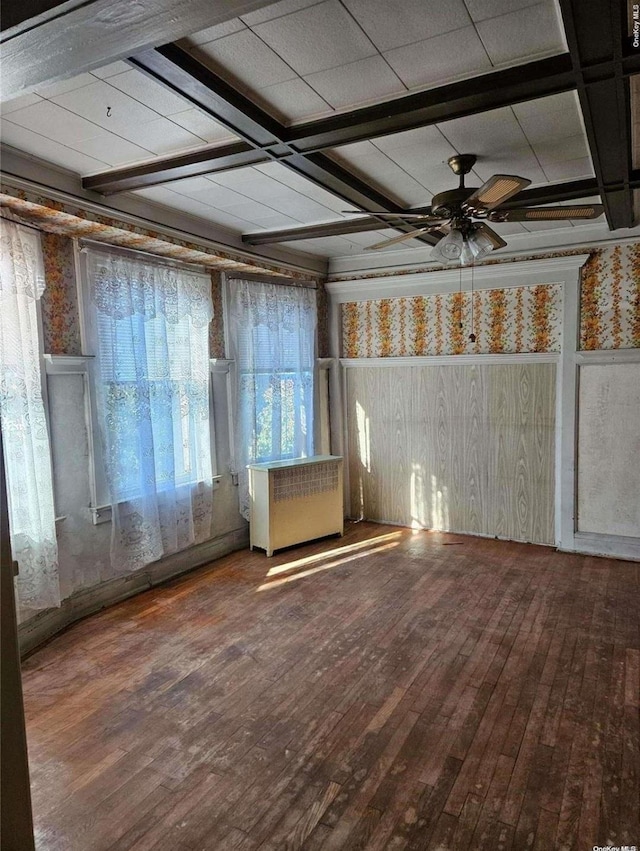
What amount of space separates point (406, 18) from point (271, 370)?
11.7 ft

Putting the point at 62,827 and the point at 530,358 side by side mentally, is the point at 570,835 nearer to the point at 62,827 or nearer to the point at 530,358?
the point at 62,827

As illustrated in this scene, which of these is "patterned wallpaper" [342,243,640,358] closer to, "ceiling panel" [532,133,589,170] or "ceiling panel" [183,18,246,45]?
"ceiling panel" [532,133,589,170]

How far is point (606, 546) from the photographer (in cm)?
460

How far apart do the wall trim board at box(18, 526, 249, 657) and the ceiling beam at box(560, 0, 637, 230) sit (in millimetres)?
3834

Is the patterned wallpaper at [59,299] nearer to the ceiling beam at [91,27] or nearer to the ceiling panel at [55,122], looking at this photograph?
the ceiling panel at [55,122]

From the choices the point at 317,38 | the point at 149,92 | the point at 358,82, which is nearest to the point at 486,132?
the point at 358,82

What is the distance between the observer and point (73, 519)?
3.56 meters

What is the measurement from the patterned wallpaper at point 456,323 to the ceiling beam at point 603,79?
1.79 m

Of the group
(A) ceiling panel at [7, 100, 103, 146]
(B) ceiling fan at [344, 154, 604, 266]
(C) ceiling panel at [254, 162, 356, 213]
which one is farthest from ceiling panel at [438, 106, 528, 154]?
(A) ceiling panel at [7, 100, 103, 146]

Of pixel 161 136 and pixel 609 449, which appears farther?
pixel 609 449

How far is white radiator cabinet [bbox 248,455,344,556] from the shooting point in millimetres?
4801

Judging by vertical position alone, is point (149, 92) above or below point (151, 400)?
above

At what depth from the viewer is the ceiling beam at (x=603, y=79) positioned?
63.7 inches

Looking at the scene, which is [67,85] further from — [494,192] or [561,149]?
[561,149]
